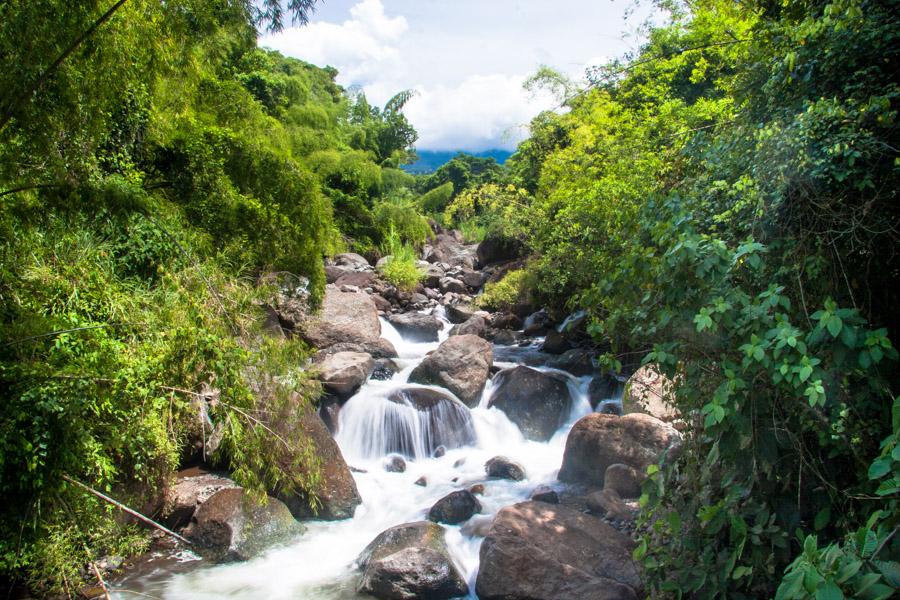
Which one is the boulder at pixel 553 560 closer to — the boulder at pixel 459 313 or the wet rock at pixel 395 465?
the wet rock at pixel 395 465

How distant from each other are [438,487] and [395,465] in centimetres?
76

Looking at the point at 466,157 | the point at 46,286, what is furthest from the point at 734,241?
the point at 466,157

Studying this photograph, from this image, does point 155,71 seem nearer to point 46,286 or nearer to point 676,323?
point 46,286

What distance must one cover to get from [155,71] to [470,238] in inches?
772

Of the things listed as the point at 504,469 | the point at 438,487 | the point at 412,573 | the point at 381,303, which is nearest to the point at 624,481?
the point at 504,469

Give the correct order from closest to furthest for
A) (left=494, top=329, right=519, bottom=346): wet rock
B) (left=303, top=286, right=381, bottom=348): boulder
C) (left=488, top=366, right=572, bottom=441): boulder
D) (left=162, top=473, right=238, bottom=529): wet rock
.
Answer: (left=162, top=473, right=238, bottom=529): wet rock → (left=488, top=366, right=572, bottom=441): boulder → (left=303, top=286, right=381, bottom=348): boulder → (left=494, top=329, right=519, bottom=346): wet rock

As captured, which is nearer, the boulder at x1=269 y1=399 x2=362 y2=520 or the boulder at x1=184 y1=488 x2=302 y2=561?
the boulder at x1=184 y1=488 x2=302 y2=561

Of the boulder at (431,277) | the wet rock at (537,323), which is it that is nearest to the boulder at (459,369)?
the wet rock at (537,323)

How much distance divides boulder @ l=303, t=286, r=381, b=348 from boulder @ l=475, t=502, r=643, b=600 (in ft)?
19.0

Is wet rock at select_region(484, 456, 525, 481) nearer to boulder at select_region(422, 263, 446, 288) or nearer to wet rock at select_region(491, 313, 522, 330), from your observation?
wet rock at select_region(491, 313, 522, 330)

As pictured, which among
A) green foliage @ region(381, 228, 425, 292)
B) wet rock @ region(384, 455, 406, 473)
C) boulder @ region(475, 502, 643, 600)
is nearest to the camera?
boulder @ region(475, 502, 643, 600)

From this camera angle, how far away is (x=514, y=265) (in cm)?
1711

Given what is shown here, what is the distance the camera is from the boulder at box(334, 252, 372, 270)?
55.7 ft

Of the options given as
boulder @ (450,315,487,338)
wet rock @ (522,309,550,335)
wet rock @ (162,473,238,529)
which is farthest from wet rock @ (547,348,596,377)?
wet rock @ (162,473,238,529)
